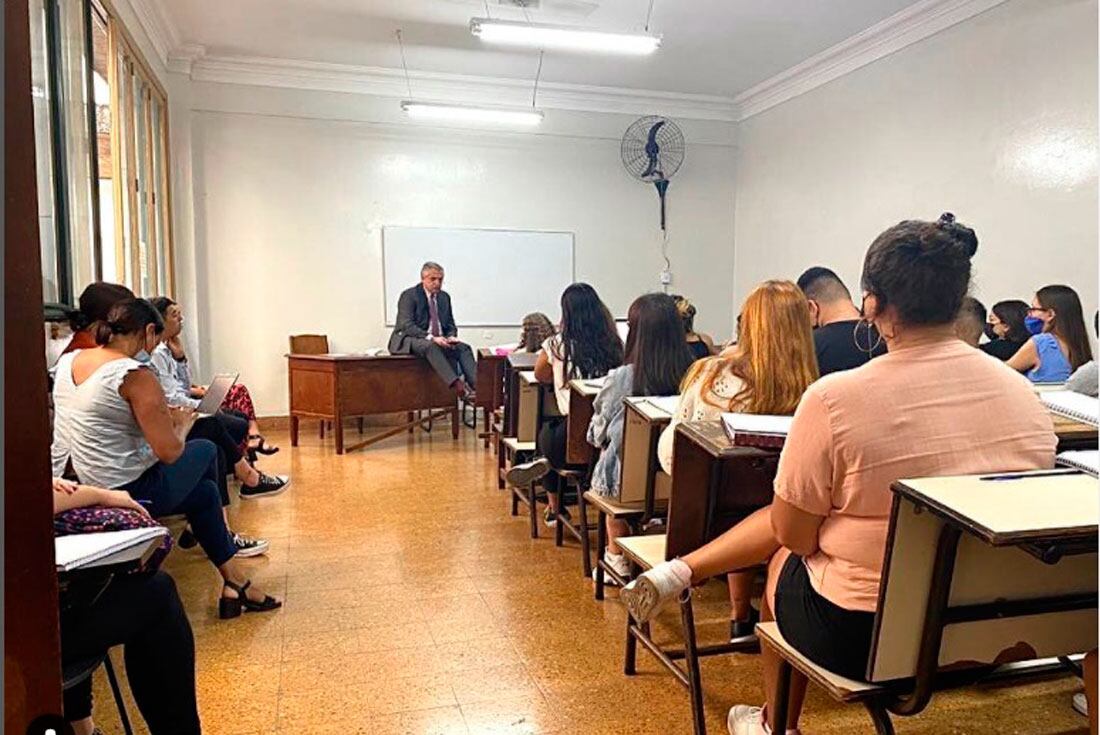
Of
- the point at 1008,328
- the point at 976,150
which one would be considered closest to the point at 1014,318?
the point at 1008,328

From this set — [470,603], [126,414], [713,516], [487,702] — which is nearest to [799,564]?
[713,516]

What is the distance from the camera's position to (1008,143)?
438 centimetres

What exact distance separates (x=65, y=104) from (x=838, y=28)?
15.2 feet

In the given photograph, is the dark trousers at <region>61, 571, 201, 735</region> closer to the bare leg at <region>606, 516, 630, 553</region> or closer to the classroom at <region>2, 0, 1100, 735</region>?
the classroom at <region>2, 0, 1100, 735</region>

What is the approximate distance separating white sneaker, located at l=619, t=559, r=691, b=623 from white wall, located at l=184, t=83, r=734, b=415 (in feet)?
16.9

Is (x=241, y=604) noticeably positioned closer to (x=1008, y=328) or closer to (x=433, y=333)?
(x=433, y=333)

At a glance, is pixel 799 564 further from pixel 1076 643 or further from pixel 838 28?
pixel 838 28

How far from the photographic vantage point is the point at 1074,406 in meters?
1.86

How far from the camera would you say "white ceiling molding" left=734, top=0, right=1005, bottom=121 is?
15.5 feet

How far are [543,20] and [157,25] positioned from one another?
2590mm

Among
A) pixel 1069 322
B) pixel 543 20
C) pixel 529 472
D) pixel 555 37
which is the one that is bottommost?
pixel 529 472

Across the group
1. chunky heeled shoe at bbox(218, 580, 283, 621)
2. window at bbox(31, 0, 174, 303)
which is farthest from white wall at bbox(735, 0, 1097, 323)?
window at bbox(31, 0, 174, 303)

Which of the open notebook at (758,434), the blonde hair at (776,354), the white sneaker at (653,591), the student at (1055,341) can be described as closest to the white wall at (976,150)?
the student at (1055,341)

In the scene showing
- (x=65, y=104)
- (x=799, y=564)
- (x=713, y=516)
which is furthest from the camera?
(x=65, y=104)
